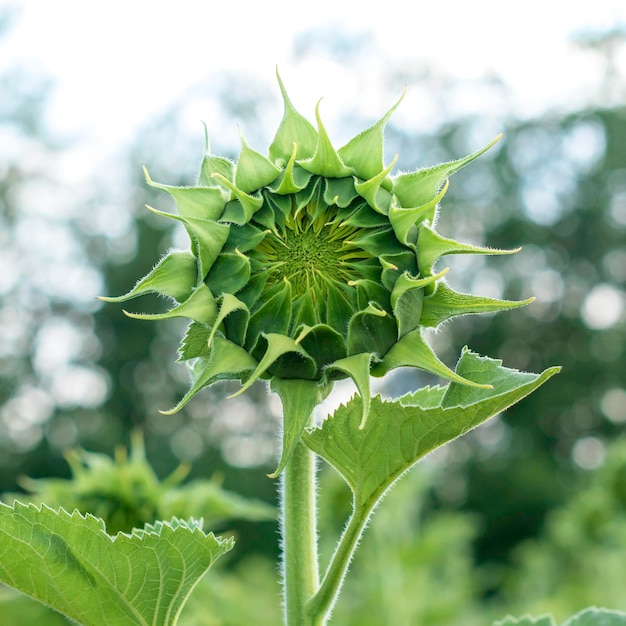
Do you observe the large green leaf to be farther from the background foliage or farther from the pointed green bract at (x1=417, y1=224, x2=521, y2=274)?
the background foliage

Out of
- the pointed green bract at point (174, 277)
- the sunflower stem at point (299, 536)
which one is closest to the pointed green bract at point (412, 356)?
the sunflower stem at point (299, 536)

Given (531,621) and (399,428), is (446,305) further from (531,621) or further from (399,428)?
(531,621)

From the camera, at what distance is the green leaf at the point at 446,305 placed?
98 cm

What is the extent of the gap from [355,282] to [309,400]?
0.50 feet

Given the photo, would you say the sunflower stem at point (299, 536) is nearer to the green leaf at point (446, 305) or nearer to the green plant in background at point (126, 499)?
the green leaf at point (446, 305)

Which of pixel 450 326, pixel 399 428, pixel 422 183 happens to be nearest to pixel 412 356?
pixel 399 428

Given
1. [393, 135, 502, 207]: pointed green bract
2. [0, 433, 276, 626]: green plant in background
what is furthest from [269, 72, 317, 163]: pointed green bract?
[0, 433, 276, 626]: green plant in background

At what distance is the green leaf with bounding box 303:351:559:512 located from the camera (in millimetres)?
947

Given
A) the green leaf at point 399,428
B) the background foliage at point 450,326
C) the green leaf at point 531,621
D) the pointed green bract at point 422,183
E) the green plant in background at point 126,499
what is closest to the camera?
the green leaf at point 399,428

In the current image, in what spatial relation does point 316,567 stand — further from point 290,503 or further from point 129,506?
point 129,506

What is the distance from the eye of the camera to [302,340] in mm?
1017

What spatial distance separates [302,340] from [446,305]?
0.57 feet

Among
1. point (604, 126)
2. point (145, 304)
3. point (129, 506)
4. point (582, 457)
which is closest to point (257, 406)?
point (145, 304)

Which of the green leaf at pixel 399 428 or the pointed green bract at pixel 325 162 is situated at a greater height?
the pointed green bract at pixel 325 162
